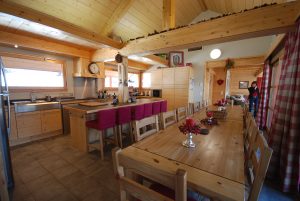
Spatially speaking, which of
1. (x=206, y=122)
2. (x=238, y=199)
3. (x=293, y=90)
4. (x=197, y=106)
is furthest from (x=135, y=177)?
(x=197, y=106)

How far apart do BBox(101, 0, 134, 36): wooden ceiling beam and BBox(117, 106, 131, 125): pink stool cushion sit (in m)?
2.68

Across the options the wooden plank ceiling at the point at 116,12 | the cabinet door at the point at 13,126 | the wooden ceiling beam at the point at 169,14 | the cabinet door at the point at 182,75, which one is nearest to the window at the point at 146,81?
the cabinet door at the point at 182,75

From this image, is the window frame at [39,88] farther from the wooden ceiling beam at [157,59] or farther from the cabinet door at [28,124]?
the wooden ceiling beam at [157,59]

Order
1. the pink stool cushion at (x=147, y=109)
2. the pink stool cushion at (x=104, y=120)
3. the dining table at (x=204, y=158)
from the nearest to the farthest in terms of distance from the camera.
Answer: the dining table at (x=204, y=158) < the pink stool cushion at (x=104, y=120) < the pink stool cushion at (x=147, y=109)

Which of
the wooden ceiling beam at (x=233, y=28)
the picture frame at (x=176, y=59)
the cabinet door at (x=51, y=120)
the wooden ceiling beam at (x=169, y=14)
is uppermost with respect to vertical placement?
the wooden ceiling beam at (x=169, y=14)

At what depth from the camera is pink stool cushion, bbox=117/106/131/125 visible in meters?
2.75

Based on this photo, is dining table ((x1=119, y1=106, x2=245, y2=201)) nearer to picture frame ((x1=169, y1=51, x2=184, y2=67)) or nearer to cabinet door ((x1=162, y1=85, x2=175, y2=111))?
cabinet door ((x1=162, y1=85, x2=175, y2=111))

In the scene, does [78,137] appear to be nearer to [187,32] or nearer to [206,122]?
[206,122]

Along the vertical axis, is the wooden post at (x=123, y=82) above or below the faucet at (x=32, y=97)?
above


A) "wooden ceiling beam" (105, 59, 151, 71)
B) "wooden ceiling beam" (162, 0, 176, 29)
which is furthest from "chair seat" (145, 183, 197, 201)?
"wooden ceiling beam" (105, 59, 151, 71)

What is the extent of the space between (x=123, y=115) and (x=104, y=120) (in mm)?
452

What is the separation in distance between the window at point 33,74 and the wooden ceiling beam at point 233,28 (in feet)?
9.38

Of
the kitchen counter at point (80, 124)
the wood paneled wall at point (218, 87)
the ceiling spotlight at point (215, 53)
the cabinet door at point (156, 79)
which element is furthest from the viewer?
the wood paneled wall at point (218, 87)

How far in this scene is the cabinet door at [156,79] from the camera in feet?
19.8
